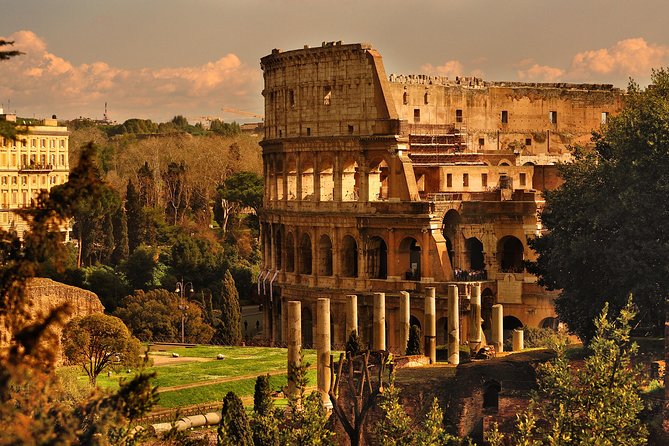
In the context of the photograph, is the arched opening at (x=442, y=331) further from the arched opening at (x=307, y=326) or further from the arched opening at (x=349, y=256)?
the arched opening at (x=307, y=326)

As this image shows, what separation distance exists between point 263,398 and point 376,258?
28587 millimetres

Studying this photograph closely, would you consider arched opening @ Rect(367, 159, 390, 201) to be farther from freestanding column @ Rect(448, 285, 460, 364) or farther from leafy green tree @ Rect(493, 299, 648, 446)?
leafy green tree @ Rect(493, 299, 648, 446)

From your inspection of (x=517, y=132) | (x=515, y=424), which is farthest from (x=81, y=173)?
(x=517, y=132)

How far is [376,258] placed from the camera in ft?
232

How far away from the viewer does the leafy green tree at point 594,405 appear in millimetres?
35125

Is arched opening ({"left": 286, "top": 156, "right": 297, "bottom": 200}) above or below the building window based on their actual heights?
below

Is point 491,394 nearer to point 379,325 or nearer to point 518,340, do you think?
point 518,340

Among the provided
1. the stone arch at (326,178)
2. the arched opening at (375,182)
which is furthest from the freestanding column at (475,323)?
the stone arch at (326,178)

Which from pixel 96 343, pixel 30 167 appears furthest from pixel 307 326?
pixel 30 167

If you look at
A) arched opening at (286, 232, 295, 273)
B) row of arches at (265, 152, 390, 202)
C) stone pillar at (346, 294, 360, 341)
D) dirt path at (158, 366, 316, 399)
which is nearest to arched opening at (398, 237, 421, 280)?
row of arches at (265, 152, 390, 202)

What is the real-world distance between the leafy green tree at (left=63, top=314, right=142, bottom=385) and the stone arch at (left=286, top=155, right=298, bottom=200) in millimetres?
22947

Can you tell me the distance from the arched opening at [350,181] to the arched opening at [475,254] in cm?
568

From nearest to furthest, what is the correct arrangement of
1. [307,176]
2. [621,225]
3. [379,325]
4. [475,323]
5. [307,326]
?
[621,225] < [379,325] < [475,323] < [307,326] < [307,176]

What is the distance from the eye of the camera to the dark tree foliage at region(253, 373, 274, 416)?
41.3 metres
